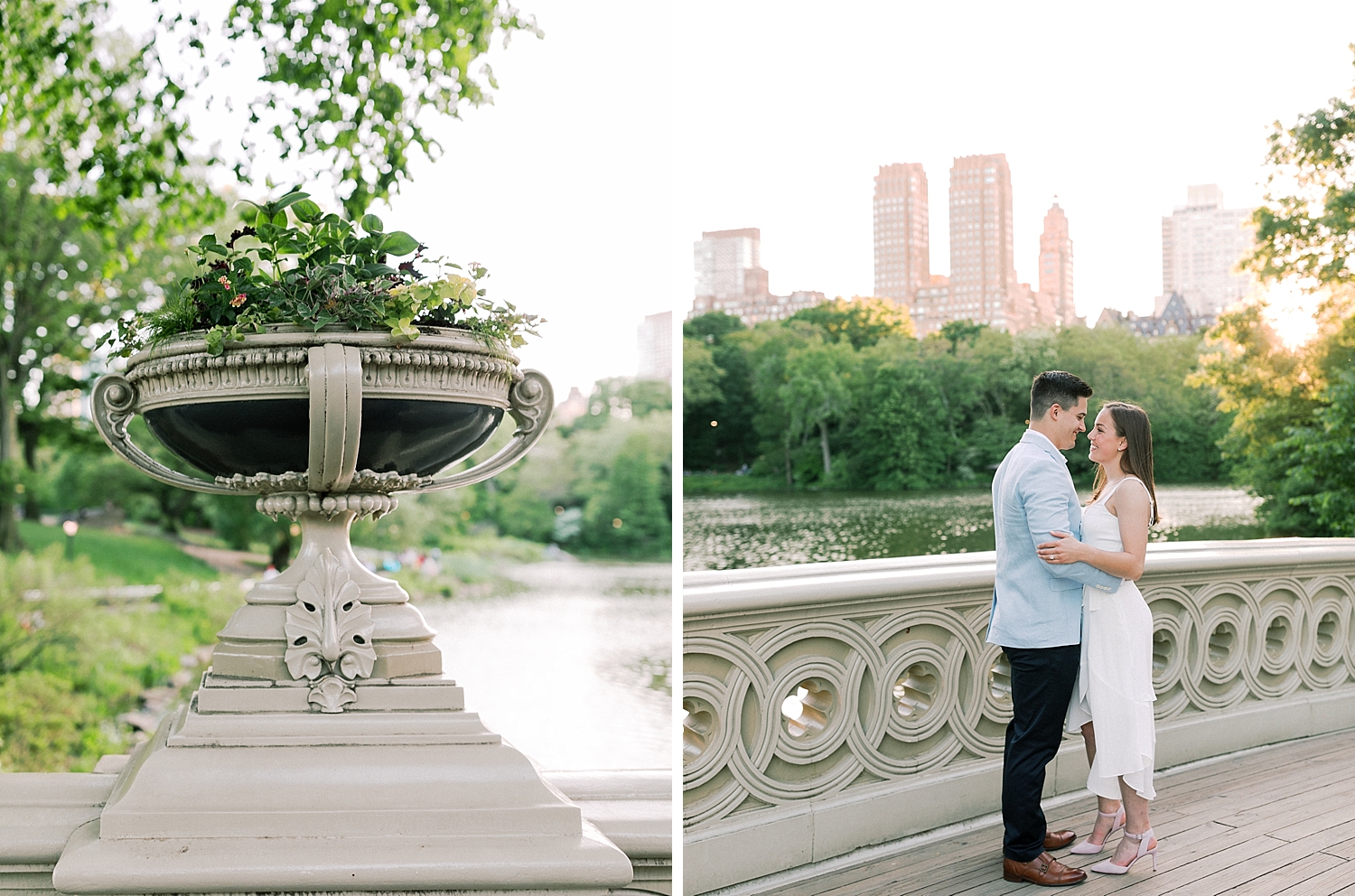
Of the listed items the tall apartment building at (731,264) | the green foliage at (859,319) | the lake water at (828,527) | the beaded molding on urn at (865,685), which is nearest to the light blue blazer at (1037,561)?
the beaded molding on urn at (865,685)

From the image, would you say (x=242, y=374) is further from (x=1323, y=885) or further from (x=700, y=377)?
(x=700, y=377)

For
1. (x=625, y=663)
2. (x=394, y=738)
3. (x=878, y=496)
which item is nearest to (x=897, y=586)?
(x=394, y=738)

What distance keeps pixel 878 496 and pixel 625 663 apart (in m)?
7.40

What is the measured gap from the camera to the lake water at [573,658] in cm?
1414

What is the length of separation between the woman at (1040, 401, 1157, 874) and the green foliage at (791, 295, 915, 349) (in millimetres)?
19814

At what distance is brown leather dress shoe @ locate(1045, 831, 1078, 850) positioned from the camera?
2.48m

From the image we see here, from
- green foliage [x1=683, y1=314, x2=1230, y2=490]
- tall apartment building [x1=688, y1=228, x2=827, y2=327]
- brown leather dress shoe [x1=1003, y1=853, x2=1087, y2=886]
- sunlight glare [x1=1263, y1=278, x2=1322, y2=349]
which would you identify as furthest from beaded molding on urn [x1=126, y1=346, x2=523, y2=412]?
tall apartment building [x1=688, y1=228, x2=827, y2=327]

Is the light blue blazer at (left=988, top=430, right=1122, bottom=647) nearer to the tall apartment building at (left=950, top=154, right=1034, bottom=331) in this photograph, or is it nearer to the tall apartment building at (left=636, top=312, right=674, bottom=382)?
the tall apartment building at (left=636, top=312, right=674, bottom=382)

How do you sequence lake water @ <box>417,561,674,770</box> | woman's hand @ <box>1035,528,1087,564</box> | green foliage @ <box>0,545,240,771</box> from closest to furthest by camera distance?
woman's hand @ <box>1035,528,1087,564</box> → green foliage @ <box>0,545,240,771</box> → lake water @ <box>417,561,674,770</box>

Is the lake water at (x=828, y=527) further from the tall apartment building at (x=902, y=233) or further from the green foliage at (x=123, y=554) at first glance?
the green foliage at (x=123, y=554)

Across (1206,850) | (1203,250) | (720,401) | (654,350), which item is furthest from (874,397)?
(1206,850)

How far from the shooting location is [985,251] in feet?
73.3

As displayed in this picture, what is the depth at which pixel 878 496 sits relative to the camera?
2100 cm

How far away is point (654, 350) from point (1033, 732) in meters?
13.7
